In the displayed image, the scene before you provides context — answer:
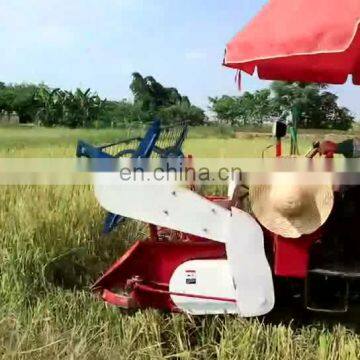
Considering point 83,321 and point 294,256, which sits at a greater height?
point 294,256

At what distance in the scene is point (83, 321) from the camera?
3299 mm

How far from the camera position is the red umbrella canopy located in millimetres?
2439

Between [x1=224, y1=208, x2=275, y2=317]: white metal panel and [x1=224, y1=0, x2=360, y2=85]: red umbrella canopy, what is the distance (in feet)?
2.40

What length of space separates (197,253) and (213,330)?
461 mm

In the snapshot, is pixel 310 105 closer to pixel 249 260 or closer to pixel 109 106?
pixel 249 260

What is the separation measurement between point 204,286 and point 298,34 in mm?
1238

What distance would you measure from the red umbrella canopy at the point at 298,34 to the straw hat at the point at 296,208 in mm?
579

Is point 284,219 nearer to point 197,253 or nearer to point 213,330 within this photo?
point 197,253

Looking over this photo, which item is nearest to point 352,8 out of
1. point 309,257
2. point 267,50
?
point 267,50

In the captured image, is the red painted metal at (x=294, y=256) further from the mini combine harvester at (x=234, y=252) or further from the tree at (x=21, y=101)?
the tree at (x=21, y=101)

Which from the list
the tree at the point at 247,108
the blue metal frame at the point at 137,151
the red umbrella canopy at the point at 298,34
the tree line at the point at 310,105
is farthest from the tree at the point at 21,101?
the red umbrella canopy at the point at 298,34

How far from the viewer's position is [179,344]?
306cm

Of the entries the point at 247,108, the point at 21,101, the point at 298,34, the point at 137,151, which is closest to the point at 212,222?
the point at 137,151

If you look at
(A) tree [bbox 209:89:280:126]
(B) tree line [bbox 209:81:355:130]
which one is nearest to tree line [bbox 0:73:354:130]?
(A) tree [bbox 209:89:280:126]
